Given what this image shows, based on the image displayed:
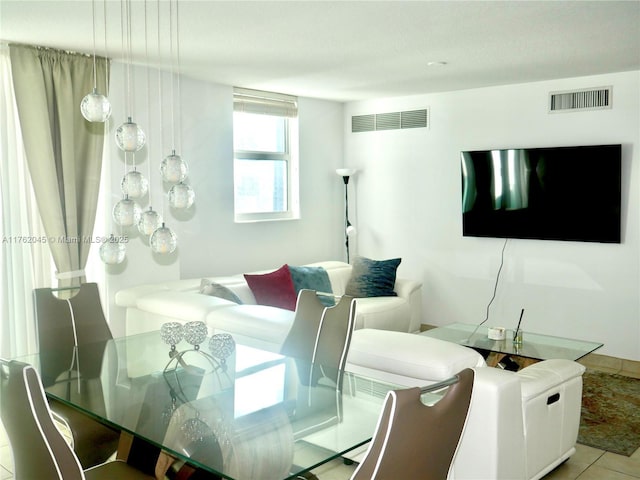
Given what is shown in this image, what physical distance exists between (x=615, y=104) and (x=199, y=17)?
3.57 meters

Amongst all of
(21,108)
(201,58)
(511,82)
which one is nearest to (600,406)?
(511,82)

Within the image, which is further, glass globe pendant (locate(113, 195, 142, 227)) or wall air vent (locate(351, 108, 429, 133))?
wall air vent (locate(351, 108, 429, 133))

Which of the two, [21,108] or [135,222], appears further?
[21,108]

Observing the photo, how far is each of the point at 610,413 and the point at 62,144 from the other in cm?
425

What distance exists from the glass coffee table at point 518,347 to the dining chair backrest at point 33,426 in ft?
9.83

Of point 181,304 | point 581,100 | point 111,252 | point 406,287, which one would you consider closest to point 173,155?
point 111,252

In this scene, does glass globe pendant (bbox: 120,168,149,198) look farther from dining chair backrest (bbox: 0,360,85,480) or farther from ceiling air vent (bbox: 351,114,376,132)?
ceiling air vent (bbox: 351,114,376,132)

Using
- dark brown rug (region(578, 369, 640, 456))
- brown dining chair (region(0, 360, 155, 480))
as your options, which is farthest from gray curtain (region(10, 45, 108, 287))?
dark brown rug (region(578, 369, 640, 456))

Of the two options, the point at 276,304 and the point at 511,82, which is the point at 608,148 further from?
the point at 276,304

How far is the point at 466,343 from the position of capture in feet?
14.7

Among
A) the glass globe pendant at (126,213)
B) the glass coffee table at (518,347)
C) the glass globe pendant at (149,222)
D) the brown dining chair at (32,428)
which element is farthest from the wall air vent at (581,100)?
the brown dining chair at (32,428)

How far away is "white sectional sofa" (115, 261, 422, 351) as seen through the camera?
147 inches

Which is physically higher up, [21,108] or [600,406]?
[21,108]

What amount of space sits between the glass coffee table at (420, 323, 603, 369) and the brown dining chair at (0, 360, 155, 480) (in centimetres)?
300
